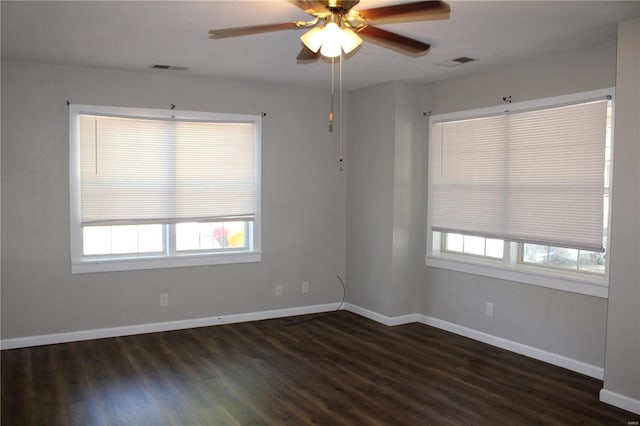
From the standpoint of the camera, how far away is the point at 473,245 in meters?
5.14

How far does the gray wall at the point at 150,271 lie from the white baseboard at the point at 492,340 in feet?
2.29

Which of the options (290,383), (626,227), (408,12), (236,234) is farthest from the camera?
(236,234)

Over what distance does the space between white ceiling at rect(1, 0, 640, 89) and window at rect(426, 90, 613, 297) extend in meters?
0.54

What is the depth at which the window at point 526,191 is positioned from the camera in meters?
3.97

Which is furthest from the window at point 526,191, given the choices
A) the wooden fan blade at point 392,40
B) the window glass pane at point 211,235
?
the window glass pane at point 211,235

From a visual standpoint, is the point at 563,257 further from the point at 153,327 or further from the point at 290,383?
the point at 153,327

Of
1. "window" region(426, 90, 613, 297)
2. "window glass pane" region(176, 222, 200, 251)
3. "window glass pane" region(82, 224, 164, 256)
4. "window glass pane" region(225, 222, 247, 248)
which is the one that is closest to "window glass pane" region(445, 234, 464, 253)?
"window" region(426, 90, 613, 297)

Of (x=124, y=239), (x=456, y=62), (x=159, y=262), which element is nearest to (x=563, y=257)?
(x=456, y=62)

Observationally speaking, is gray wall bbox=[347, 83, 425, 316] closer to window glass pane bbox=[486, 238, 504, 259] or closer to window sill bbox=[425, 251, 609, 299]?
window sill bbox=[425, 251, 609, 299]

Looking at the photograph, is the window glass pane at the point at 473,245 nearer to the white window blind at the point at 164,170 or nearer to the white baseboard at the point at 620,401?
the white baseboard at the point at 620,401

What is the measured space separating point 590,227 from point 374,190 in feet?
7.44

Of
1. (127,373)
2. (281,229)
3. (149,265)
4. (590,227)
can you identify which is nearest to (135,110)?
(149,265)

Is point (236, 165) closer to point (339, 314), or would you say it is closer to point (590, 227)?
point (339, 314)

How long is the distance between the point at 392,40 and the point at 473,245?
291cm
